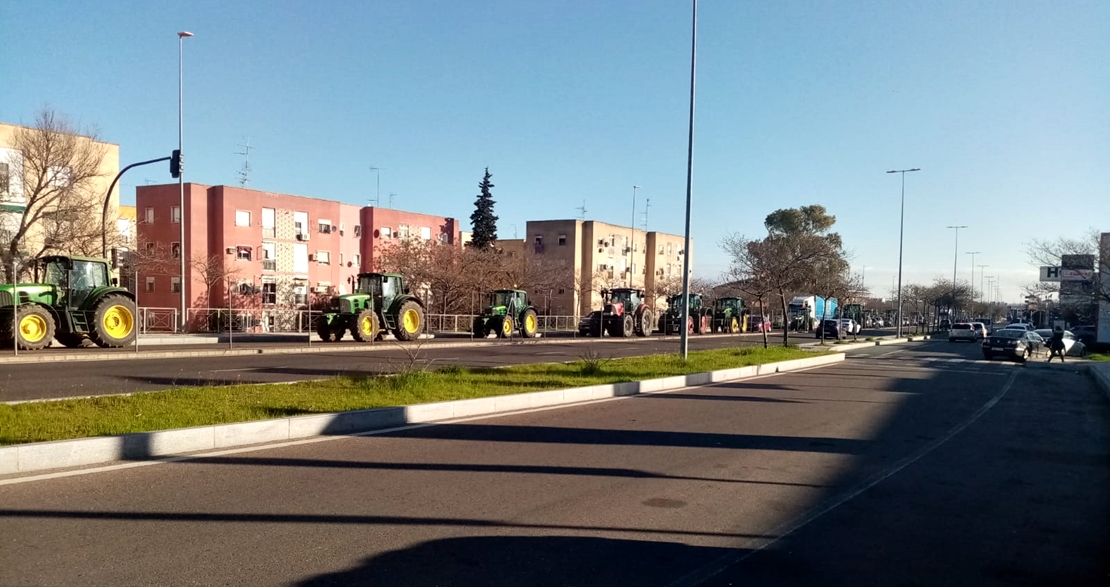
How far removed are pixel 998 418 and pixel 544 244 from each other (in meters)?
54.4

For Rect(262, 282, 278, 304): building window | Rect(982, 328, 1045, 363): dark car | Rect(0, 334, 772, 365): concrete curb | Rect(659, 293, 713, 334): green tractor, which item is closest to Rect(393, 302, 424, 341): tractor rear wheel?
Rect(0, 334, 772, 365): concrete curb

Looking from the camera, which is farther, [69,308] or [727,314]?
[727,314]

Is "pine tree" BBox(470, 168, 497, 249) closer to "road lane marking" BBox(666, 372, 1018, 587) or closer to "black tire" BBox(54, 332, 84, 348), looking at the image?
"black tire" BBox(54, 332, 84, 348)

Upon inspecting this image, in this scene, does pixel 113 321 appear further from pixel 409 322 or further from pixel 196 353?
pixel 409 322

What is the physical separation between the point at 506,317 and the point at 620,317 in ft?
30.0

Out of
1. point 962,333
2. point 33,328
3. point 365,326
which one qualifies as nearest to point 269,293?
point 365,326

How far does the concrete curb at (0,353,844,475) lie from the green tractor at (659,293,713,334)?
33664mm

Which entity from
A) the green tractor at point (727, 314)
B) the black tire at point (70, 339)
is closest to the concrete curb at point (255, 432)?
the black tire at point (70, 339)

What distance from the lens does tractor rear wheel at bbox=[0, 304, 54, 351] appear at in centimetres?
1914

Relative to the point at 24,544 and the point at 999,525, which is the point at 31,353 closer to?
the point at 24,544

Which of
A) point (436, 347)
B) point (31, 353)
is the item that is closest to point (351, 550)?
point (31, 353)

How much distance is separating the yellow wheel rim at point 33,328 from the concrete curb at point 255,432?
46.4 ft

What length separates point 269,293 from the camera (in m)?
45.0

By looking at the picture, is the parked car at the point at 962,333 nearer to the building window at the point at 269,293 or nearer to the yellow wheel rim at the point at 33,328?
the building window at the point at 269,293
